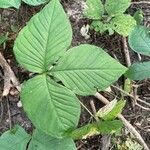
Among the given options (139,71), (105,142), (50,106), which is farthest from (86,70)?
(105,142)

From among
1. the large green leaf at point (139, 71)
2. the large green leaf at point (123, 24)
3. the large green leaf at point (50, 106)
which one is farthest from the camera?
the large green leaf at point (123, 24)

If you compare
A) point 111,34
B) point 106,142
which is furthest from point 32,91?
point 111,34

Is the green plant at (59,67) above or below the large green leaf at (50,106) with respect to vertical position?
above

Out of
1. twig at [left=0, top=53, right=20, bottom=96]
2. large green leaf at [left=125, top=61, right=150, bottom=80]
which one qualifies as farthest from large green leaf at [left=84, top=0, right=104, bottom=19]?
twig at [left=0, top=53, right=20, bottom=96]

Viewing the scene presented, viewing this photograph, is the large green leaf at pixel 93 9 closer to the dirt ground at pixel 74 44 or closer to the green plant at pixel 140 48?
the dirt ground at pixel 74 44

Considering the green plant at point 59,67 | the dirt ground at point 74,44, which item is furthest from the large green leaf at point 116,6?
the green plant at point 59,67

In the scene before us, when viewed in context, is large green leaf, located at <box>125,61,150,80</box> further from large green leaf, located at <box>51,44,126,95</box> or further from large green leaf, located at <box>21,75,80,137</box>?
large green leaf, located at <box>21,75,80,137</box>
